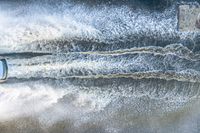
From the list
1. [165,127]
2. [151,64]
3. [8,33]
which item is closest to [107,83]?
[151,64]

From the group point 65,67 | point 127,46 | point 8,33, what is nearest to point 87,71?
point 65,67

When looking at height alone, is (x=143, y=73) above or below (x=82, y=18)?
below

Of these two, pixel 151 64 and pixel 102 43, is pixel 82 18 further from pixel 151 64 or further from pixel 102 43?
pixel 151 64

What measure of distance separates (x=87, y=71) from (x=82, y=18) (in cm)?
46

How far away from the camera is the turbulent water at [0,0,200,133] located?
11.3 ft

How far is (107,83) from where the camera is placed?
11.5ft

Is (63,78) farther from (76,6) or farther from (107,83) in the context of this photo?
(76,6)

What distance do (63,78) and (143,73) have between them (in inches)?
27.3

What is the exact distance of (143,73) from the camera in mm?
3510

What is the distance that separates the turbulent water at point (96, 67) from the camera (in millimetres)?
A: 3438

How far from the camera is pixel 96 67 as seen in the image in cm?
349

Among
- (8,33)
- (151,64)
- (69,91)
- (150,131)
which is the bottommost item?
(150,131)

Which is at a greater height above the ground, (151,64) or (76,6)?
(76,6)

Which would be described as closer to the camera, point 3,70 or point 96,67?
point 3,70
